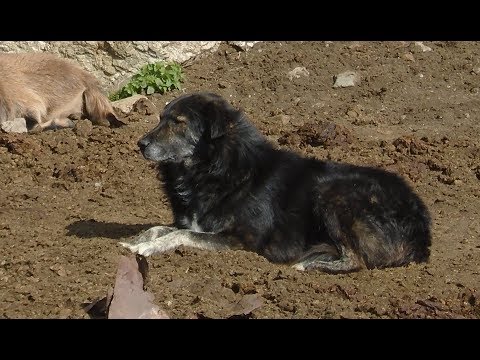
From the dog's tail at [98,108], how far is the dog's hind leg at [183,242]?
4.22 metres

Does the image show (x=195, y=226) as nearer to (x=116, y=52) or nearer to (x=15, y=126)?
(x=15, y=126)

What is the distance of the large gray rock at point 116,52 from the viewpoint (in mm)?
13062

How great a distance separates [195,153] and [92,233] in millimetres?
1112

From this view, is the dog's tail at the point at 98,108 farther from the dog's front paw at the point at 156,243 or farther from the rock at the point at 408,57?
the rock at the point at 408,57

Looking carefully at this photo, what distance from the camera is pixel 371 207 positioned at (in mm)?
7246

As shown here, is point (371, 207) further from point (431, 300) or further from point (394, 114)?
point (394, 114)

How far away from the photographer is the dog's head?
7.22 m

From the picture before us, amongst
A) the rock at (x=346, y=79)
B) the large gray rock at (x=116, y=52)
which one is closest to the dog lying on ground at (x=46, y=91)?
the large gray rock at (x=116, y=52)

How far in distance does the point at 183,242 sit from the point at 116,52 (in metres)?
6.79

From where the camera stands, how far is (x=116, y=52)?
1311cm

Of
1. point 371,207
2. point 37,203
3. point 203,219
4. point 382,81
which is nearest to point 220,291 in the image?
point 203,219

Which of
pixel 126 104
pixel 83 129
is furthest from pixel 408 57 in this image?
pixel 83 129

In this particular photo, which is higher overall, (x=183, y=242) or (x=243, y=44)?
(x=183, y=242)

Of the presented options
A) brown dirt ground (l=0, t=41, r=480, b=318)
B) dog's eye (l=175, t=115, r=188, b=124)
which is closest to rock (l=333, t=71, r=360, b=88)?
brown dirt ground (l=0, t=41, r=480, b=318)
